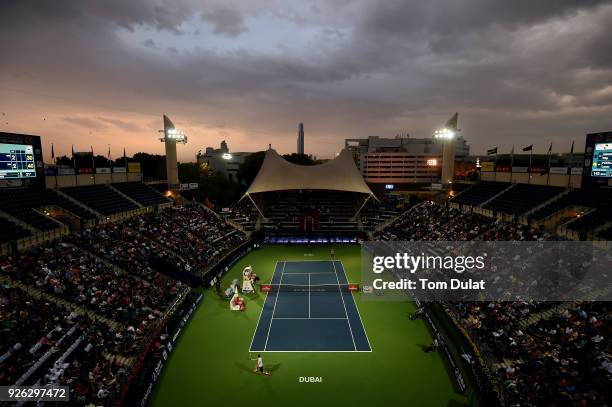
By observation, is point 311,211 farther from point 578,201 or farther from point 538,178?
point 578,201

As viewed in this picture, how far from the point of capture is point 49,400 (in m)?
11.4

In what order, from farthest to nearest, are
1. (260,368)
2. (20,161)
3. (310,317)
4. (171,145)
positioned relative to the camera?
1. (171,145)
2. (310,317)
3. (20,161)
4. (260,368)

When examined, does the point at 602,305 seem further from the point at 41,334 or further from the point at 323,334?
the point at 41,334

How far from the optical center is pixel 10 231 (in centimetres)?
1969

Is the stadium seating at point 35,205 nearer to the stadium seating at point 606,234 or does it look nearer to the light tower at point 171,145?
the light tower at point 171,145

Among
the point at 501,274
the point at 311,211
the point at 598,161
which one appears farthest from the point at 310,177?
the point at 598,161

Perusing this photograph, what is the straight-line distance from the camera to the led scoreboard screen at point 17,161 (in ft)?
62.0

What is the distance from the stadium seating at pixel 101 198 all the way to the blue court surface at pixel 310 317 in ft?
55.8

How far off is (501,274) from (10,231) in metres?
31.0

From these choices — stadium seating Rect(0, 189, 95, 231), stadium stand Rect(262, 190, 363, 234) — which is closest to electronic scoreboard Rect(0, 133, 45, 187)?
→ stadium seating Rect(0, 189, 95, 231)

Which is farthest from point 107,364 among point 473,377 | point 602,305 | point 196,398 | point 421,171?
point 421,171

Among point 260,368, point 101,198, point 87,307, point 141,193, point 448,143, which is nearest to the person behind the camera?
point 260,368

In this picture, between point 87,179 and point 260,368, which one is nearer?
point 260,368

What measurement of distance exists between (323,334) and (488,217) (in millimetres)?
21715
